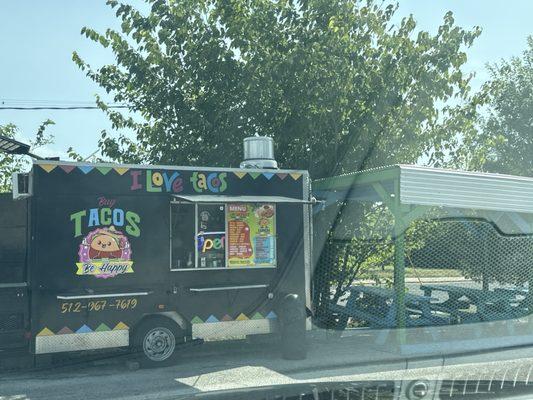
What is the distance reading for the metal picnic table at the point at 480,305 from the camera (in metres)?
10.5

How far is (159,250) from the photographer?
834cm

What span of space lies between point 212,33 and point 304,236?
14.2 feet

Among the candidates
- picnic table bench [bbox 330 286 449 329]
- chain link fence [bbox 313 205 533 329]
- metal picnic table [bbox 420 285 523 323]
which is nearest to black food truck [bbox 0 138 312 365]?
picnic table bench [bbox 330 286 449 329]

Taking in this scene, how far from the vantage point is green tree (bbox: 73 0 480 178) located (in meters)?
11.0

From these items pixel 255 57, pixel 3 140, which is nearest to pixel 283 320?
pixel 255 57

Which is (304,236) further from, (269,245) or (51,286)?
(51,286)

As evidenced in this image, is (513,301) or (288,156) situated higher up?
(288,156)

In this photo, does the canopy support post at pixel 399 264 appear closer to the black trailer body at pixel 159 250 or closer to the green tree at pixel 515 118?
the black trailer body at pixel 159 250

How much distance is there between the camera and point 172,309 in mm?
8375

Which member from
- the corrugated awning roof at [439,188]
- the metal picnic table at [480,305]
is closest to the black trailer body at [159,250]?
the corrugated awning roof at [439,188]

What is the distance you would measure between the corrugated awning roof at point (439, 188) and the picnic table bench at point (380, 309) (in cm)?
158

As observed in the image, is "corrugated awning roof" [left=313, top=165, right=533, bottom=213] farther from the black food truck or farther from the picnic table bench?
the picnic table bench

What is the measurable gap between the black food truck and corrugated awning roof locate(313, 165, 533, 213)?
4.07 feet

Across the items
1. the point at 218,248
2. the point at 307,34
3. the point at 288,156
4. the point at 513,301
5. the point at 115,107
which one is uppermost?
the point at 307,34
